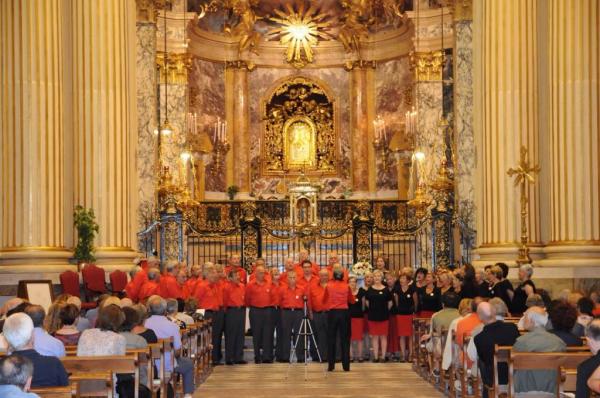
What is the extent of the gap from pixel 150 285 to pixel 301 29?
23.7m

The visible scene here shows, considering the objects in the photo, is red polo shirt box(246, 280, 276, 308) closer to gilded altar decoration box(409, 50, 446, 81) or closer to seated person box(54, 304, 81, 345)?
seated person box(54, 304, 81, 345)

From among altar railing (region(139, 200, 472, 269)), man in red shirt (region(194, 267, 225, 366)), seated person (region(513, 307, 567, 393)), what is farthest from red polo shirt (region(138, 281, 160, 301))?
seated person (region(513, 307, 567, 393))

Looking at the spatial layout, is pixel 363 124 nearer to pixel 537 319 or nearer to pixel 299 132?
pixel 299 132

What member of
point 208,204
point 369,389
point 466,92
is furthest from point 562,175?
point 208,204

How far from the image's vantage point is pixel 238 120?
41.5 metres

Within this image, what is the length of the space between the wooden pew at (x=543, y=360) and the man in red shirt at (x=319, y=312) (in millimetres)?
10061

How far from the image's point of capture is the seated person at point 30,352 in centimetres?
927

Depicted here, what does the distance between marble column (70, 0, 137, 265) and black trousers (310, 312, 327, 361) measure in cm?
374

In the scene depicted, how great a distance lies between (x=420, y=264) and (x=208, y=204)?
311 inches

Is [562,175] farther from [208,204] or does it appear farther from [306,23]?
[306,23]

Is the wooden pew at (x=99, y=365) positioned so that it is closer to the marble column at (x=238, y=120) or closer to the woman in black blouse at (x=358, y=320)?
the woman in black blouse at (x=358, y=320)

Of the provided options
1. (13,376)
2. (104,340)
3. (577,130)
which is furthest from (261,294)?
(13,376)

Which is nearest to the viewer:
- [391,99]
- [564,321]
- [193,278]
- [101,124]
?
[564,321]

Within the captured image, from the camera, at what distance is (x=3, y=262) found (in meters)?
20.2
